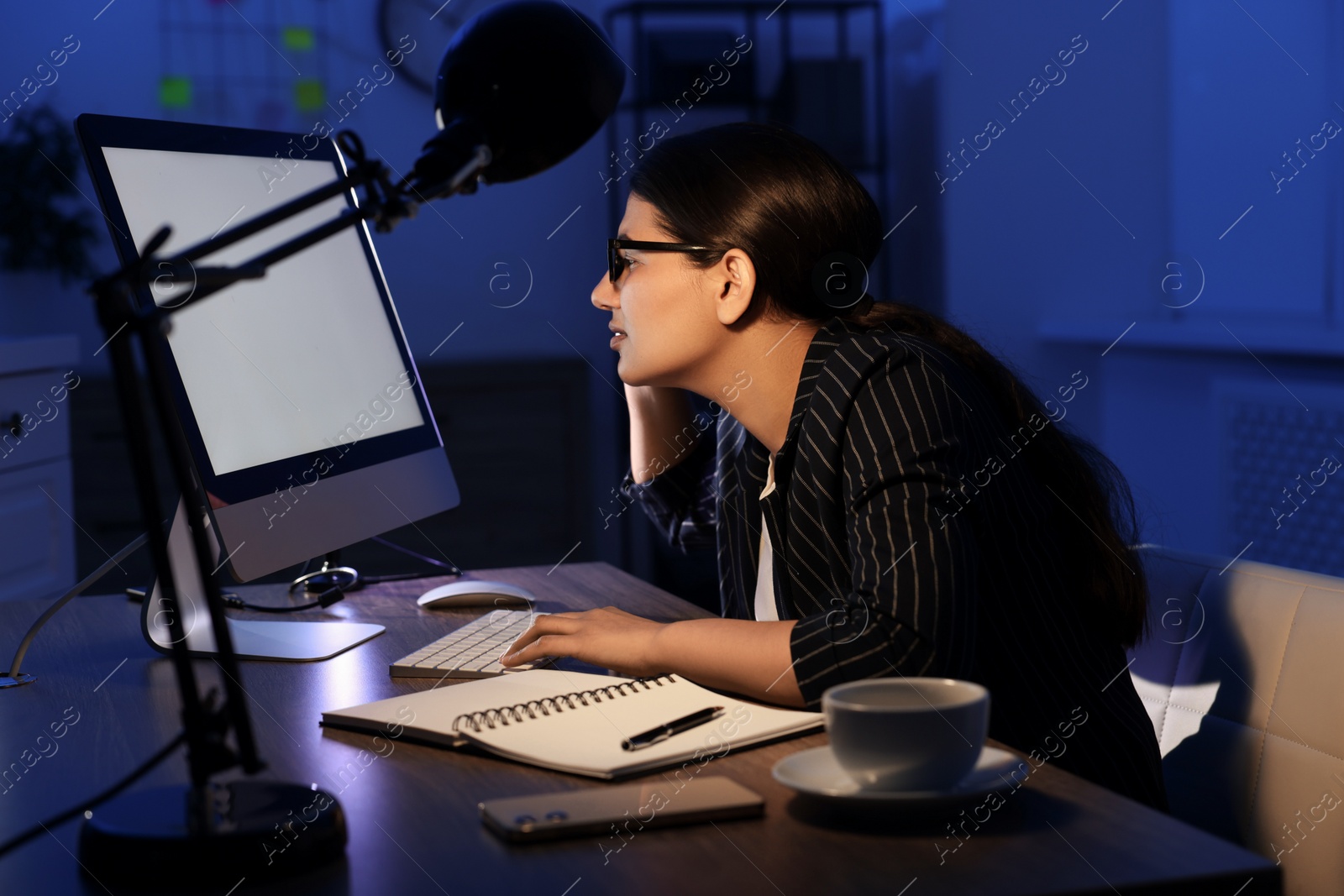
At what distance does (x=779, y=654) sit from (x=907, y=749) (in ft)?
0.81

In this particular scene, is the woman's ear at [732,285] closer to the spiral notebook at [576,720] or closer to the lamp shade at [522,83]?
the lamp shade at [522,83]

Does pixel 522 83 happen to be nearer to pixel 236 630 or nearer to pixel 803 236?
pixel 803 236

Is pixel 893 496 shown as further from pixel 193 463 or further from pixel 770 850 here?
pixel 193 463

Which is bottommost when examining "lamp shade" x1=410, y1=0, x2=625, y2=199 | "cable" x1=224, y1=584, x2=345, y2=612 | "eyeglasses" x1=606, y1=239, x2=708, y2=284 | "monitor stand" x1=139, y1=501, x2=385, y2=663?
Result: "cable" x1=224, y1=584, x2=345, y2=612

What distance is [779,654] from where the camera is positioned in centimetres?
96

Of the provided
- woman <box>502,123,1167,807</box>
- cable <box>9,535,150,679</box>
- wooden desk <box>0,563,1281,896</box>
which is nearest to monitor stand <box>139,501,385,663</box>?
cable <box>9,535,150,679</box>

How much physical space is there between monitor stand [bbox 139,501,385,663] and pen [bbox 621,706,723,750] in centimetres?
46

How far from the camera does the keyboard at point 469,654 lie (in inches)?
43.9

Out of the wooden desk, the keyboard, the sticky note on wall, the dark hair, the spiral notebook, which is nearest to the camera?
the wooden desk

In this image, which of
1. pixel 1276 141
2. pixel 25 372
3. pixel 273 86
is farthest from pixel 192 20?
pixel 1276 141

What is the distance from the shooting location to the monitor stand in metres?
1.21

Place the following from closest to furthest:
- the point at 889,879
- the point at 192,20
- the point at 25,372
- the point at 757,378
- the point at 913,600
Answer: the point at 889,879 → the point at 913,600 → the point at 757,378 → the point at 25,372 → the point at 192,20

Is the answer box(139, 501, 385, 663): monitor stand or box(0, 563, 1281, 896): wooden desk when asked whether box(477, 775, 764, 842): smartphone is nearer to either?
box(0, 563, 1281, 896): wooden desk

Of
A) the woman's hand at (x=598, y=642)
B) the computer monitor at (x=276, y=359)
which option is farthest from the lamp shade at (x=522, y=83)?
the woman's hand at (x=598, y=642)
